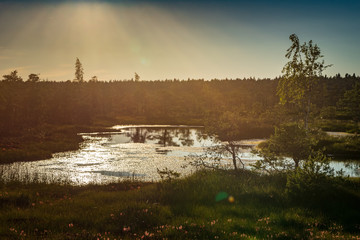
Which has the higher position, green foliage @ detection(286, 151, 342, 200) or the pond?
green foliage @ detection(286, 151, 342, 200)

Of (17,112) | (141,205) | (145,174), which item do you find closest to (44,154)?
(145,174)

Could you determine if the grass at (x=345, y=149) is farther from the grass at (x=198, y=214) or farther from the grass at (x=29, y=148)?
the grass at (x=29, y=148)

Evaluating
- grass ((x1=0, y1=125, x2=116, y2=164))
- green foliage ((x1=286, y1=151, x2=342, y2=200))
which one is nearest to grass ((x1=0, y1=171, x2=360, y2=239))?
green foliage ((x1=286, y1=151, x2=342, y2=200))

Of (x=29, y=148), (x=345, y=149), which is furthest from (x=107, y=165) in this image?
(x=345, y=149)

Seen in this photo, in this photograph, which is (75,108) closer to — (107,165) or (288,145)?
(107,165)

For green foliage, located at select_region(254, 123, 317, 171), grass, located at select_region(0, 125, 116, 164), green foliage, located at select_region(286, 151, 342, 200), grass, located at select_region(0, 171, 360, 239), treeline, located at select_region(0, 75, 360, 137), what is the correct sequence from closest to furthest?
grass, located at select_region(0, 171, 360, 239), green foliage, located at select_region(286, 151, 342, 200), green foliage, located at select_region(254, 123, 317, 171), grass, located at select_region(0, 125, 116, 164), treeline, located at select_region(0, 75, 360, 137)

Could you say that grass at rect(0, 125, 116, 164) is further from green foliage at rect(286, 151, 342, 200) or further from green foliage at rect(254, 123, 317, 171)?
green foliage at rect(286, 151, 342, 200)

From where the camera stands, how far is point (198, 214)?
12.5m

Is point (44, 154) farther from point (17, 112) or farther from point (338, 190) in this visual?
point (17, 112)

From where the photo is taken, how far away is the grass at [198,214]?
10.0m

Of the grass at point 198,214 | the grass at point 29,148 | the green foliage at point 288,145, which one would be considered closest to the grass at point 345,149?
the green foliage at point 288,145

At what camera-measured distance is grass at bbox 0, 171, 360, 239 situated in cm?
1000

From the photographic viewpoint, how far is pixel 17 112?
287ft

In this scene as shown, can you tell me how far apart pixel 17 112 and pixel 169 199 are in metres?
85.5
